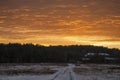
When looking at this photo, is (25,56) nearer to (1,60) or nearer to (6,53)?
(6,53)

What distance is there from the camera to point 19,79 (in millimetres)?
33875

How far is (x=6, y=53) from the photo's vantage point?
135m

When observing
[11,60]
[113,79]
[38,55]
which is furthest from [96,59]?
[113,79]

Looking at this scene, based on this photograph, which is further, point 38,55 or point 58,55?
point 58,55

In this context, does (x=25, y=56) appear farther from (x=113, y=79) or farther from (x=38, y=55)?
(x=113, y=79)

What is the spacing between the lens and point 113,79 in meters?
36.0

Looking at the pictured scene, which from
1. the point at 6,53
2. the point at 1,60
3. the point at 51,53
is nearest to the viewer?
the point at 1,60

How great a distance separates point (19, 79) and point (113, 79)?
30.9ft

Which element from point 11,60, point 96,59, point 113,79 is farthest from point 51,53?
point 113,79

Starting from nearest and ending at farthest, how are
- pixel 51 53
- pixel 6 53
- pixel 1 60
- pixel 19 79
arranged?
pixel 19 79, pixel 1 60, pixel 6 53, pixel 51 53

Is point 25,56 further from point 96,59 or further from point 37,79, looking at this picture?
point 37,79

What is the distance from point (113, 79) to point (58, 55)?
136 m

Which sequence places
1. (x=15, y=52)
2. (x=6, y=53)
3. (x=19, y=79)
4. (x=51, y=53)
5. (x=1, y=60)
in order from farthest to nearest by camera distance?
(x=51, y=53)
(x=15, y=52)
(x=6, y=53)
(x=1, y=60)
(x=19, y=79)

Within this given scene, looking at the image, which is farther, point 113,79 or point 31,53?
point 31,53
